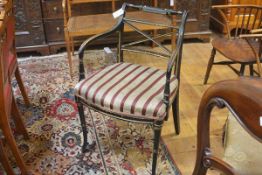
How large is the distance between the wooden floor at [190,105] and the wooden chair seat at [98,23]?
413 millimetres

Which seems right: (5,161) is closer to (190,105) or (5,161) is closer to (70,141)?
(70,141)

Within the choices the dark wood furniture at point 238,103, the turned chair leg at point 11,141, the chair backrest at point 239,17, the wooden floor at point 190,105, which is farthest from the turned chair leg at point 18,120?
the chair backrest at point 239,17

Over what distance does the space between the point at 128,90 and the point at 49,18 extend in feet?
5.95

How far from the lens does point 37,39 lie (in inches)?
126

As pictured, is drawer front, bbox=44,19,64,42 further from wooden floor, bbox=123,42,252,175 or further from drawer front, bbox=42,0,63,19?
wooden floor, bbox=123,42,252,175

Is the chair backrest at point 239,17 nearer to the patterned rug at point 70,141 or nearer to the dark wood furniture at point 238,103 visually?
the patterned rug at point 70,141

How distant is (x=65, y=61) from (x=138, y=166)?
5.44 ft

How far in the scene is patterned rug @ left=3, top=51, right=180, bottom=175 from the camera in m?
1.83

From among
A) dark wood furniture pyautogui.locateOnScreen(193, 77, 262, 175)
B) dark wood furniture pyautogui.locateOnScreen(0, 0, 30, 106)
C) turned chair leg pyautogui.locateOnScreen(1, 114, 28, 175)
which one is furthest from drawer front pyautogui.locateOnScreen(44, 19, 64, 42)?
dark wood furniture pyautogui.locateOnScreen(193, 77, 262, 175)

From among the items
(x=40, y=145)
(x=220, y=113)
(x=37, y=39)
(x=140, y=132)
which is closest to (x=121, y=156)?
(x=140, y=132)

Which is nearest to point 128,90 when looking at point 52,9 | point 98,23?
point 98,23

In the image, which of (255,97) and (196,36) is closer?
(255,97)

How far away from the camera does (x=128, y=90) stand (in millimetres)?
1688

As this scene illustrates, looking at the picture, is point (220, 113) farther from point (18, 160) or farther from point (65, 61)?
point (65, 61)
